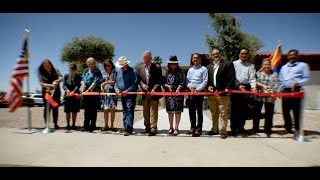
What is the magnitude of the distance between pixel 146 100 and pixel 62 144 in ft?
7.19

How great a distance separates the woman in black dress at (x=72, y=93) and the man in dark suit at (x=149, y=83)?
1771mm

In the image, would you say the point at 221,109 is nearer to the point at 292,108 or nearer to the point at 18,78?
the point at 292,108

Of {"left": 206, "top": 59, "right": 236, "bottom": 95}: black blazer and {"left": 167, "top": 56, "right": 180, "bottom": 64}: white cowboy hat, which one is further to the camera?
{"left": 167, "top": 56, "right": 180, "bottom": 64}: white cowboy hat

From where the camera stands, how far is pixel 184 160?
3.85 meters

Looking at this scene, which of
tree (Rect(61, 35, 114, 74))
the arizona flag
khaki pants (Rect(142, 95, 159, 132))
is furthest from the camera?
tree (Rect(61, 35, 114, 74))

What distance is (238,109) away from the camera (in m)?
6.12

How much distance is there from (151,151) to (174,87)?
2.31 meters

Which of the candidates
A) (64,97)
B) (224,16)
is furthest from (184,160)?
(224,16)

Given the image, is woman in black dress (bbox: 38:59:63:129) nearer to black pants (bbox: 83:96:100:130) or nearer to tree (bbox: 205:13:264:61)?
black pants (bbox: 83:96:100:130)

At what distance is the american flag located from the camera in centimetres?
546

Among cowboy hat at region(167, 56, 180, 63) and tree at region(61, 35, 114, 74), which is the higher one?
tree at region(61, 35, 114, 74)

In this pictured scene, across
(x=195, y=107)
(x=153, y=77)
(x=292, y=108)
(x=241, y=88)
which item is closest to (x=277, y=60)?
(x=292, y=108)

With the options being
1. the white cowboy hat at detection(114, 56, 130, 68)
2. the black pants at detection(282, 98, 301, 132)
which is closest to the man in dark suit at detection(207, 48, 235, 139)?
the black pants at detection(282, 98, 301, 132)
